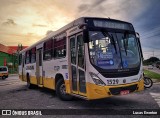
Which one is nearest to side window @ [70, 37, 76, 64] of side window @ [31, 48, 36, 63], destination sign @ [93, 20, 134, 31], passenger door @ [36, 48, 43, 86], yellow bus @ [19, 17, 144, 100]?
yellow bus @ [19, 17, 144, 100]

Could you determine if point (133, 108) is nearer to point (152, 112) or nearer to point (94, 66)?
point (152, 112)

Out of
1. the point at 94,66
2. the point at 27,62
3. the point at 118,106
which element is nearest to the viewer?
the point at 94,66

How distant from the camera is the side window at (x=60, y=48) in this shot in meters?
10.8

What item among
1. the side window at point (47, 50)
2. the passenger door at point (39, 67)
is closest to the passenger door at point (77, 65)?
the side window at point (47, 50)

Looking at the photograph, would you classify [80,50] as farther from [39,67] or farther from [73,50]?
[39,67]

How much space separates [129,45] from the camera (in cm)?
955

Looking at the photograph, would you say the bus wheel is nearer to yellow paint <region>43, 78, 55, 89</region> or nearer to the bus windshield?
yellow paint <region>43, 78, 55, 89</region>

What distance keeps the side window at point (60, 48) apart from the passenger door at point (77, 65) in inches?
28.8

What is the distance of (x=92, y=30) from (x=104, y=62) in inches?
49.1

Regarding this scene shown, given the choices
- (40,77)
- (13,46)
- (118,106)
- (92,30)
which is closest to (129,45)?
(92,30)

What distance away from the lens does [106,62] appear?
8.65 meters

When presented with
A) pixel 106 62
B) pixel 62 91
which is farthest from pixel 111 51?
pixel 62 91

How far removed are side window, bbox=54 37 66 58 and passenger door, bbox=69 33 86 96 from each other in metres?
0.73

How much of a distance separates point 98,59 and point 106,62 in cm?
30
